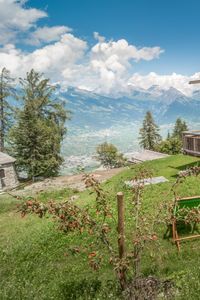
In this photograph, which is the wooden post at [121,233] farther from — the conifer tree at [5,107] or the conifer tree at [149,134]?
the conifer tree at [149,134]

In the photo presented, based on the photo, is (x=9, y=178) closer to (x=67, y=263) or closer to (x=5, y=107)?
(x=5, y=107)

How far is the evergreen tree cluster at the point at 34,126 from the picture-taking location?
141ft

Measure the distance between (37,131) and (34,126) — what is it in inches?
32.2

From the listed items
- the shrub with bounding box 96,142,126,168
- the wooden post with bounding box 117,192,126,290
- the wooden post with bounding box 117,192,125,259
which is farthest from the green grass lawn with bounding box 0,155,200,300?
the shrub with bounding box 96,142,126,168

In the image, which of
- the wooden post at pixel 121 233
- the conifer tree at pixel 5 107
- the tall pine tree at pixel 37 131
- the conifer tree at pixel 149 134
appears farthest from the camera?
the conifer tree at pixel 149 134

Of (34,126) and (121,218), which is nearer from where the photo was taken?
(121,218)

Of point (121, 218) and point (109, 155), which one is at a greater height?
point (121, 218)

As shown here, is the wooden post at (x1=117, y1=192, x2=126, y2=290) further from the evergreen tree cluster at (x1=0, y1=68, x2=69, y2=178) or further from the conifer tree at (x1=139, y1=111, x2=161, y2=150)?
the conifer tree at (x1=139, y1=111, x2=161, y2=150)

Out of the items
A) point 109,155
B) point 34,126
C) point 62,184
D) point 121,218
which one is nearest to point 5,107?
point 34,126

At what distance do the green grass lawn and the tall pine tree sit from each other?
2361 centimetres

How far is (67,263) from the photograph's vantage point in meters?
12.0

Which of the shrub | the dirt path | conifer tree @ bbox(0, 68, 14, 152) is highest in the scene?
conifer tree @ bbox(0, 68, 14, 152)

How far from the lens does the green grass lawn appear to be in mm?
8078

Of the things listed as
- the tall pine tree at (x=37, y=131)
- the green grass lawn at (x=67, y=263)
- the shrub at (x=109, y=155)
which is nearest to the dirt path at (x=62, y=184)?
the green grass lawn at (x=67, y=263)
